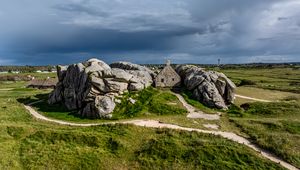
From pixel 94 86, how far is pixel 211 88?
18.9 m

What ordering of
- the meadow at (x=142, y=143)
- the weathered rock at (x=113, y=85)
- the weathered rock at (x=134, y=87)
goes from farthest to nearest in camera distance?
1. the weathered rock at (x=134, y=87)
2. the weathered rock at (x=113, y=85)
3. the meadow at (x=142, y=143)

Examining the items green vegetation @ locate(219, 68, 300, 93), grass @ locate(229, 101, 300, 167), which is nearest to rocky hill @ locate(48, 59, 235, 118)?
grass @ locate(229, 101, 300, 167)

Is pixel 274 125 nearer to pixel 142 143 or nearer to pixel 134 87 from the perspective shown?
pixel 142 143

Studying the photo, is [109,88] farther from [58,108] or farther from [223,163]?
[223,163]

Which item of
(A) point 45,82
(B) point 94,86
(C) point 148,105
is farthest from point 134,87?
(A) point 45,82

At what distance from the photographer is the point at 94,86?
5450 centimetres

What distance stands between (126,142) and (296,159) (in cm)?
1873

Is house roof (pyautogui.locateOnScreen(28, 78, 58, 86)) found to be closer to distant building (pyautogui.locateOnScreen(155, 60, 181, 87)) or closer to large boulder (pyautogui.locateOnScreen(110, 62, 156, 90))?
large boulder (pyautogui.locateOnScreen(110, 62, 156, 90))

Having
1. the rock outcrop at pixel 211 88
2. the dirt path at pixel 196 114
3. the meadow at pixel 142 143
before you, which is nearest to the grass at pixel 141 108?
the meadow at pixel 142 143

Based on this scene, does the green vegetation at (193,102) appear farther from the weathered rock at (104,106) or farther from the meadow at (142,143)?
the weathered rock at (104,106)

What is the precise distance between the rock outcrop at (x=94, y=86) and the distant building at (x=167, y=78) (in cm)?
154

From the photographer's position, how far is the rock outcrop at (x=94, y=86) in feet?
168

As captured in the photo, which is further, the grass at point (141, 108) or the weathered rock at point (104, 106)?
the grass at point (141, 108)

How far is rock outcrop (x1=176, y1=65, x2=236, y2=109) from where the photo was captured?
56.3 metres
